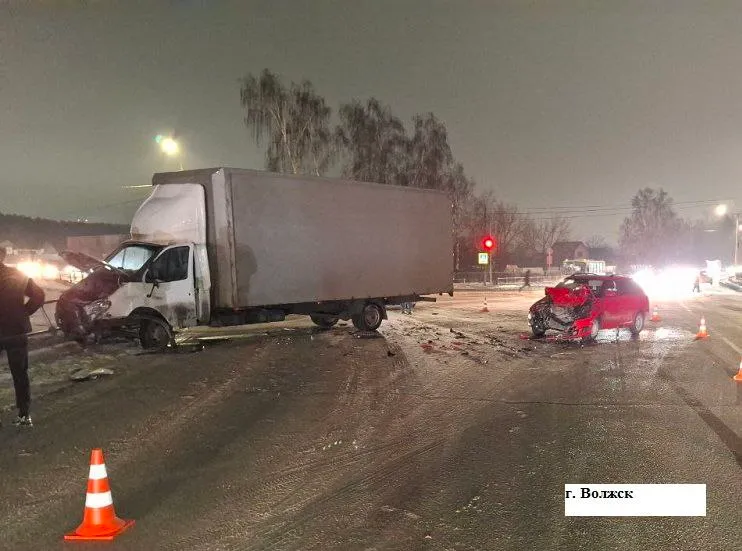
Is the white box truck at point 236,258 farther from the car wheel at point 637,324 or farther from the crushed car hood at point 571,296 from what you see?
the car wheel at point 637,324

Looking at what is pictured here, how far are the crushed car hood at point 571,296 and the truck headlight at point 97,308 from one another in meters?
9.36

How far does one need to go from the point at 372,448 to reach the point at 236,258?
680 centimetres

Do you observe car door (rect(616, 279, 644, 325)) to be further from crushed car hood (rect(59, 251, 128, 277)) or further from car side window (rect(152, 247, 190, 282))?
crushed car hood (rect(59, 251, 128, 277))

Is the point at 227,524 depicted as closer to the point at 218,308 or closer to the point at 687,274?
the point at 218,308

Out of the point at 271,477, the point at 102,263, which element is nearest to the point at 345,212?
the point at 102,263

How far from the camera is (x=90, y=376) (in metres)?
8.56

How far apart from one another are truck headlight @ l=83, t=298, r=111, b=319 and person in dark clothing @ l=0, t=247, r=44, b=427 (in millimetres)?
4425

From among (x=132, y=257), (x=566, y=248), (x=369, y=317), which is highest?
(x=566, y=248)

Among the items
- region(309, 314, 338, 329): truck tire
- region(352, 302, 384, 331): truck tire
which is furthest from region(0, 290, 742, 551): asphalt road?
region(309, 314, 338, 329): truck tire

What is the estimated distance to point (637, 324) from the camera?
45.3ft

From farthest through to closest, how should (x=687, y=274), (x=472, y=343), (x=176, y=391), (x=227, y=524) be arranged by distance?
(x=687, y=274) < (x=472, y=343) < (x=176, y=391) < (x=227, y=524)

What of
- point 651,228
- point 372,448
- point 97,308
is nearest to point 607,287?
point 372,448

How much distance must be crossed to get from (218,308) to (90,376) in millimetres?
3257

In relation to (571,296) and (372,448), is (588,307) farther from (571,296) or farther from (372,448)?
(372,448)
